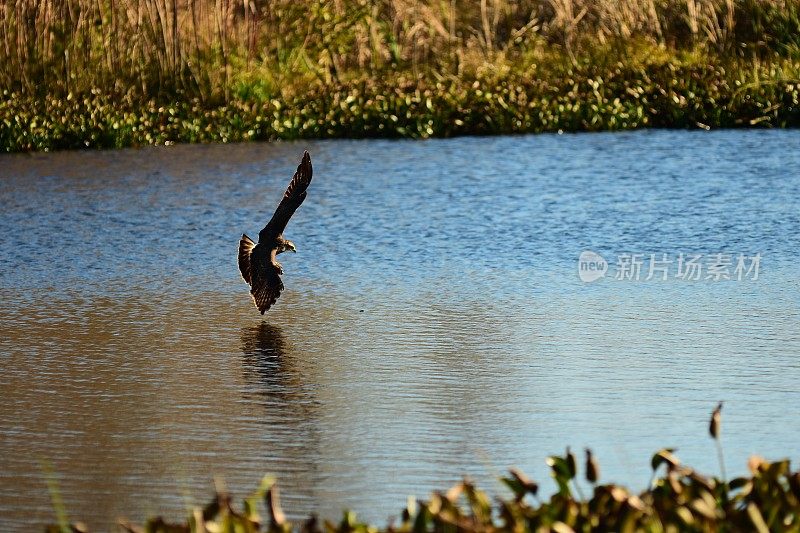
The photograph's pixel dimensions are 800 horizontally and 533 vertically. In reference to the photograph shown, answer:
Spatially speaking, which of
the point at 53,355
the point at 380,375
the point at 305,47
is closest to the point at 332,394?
the point at 380,375

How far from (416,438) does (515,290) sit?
2778 millimetres

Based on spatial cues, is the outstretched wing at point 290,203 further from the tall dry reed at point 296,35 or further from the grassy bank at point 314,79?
the tall dry reed at point 296,35

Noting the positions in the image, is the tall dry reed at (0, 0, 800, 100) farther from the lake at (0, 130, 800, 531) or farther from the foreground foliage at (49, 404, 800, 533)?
the foreground foliage at (49, 404, 800, 533)

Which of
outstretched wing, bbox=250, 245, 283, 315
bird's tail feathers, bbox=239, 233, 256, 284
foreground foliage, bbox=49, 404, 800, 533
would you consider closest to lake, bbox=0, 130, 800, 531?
outstretched wing, bbox=250, 245, 283, 315

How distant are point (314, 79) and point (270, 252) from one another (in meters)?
9.92

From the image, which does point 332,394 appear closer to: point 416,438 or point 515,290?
point 416,438

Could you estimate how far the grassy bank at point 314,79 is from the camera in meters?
14.9

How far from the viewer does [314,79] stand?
1683cm

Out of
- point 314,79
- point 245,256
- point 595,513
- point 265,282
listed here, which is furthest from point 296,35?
point 595,513

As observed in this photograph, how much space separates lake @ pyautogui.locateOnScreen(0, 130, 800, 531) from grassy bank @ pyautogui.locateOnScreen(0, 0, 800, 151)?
244 centimetres

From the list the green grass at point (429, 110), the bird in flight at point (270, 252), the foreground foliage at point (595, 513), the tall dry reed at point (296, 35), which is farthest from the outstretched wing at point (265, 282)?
the tall dry reed at point (296, 35)

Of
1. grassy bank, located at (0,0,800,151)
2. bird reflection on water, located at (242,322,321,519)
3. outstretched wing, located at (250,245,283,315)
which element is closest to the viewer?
bird reflection on water, located at (242,322,321,519)

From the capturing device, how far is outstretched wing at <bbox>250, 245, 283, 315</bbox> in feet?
22.9

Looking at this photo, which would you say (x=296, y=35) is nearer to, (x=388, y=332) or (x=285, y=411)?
(x=388, y=332)
